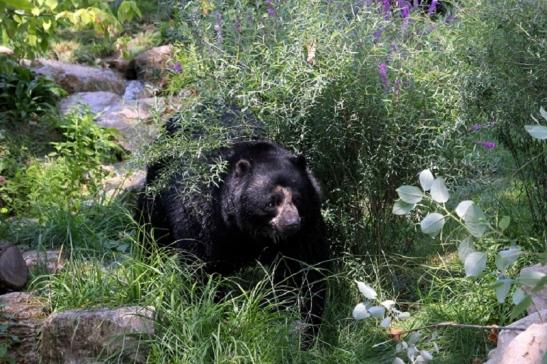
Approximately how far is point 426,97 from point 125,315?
235 centimetres

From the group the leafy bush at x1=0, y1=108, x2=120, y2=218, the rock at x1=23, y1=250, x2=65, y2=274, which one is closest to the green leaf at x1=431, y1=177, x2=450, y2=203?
the rock at x1=23, y1=250, x2=65, y2=274

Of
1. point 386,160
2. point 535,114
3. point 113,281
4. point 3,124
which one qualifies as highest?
point 535,114

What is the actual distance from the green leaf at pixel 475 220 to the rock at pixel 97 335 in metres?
2.93

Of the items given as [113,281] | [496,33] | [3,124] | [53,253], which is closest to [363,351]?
[113,281]

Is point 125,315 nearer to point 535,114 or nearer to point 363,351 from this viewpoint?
point 363,351

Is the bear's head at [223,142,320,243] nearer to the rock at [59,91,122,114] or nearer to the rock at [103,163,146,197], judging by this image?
the rock at [103,163,146,197]

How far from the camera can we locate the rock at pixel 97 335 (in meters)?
5.54

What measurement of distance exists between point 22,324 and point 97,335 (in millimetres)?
787

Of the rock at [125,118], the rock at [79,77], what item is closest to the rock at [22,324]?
the rock at [125,118]

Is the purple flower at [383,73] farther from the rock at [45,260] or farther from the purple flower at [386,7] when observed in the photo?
the rock at [45,260]

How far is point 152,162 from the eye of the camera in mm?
6445

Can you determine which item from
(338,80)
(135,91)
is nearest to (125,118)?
(135,91)

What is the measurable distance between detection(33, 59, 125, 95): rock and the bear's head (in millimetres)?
7028

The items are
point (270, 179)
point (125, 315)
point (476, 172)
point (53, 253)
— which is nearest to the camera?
point (125, 315)
